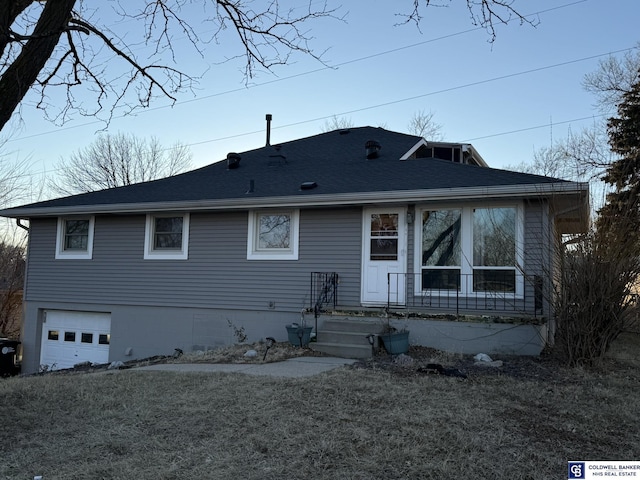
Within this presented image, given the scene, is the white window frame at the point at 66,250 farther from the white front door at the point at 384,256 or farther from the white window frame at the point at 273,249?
the white front door at the point at 384,256

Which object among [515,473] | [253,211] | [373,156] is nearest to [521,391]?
[515,473]

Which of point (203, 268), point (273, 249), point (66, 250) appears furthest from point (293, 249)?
point (66, 250)

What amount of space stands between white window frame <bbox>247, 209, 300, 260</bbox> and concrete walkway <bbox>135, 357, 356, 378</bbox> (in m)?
2.89

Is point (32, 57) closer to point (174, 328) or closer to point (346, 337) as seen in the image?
point (346, 337)

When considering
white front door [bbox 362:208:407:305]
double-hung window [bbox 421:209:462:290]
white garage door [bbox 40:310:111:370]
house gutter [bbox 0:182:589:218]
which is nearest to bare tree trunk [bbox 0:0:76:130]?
house gutter [bbox 0:182:589:218]

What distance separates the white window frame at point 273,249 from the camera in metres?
10.8

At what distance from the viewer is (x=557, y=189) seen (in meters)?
8.33

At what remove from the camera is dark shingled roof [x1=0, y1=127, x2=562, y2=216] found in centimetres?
979

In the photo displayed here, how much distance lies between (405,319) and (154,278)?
238 inches

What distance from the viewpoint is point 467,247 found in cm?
950

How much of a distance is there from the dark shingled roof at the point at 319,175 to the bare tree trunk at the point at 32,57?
19.4ft

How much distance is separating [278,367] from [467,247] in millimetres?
4231

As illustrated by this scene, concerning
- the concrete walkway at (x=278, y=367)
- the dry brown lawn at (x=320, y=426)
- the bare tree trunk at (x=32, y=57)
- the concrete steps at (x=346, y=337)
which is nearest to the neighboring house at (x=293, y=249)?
the concrete steps at (x=346, y=337)

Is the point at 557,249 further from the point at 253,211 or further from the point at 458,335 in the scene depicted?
the point at 253,211
